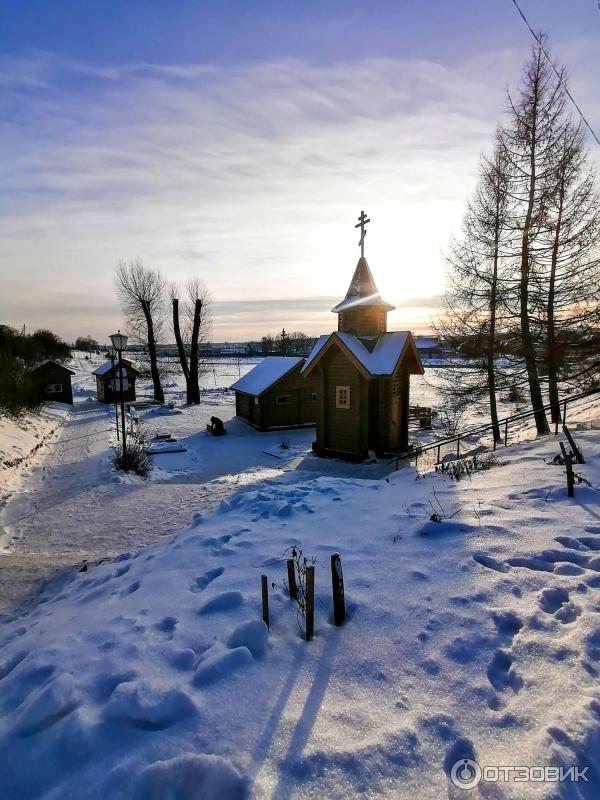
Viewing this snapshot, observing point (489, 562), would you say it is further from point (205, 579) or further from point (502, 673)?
Answer: point (205, 579)

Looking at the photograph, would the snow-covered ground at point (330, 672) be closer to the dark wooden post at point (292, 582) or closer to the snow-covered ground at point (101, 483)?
the dark wooden post at point (292, 582)

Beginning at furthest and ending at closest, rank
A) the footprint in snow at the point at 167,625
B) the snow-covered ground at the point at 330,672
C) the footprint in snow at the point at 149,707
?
the footprint in snow at the point at 167,625 → the footprint in snow at the point at 149,707 → the snow-covered ground at the point at 330,672

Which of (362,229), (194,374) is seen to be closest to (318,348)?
(362,229)

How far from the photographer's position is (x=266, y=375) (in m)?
23.2

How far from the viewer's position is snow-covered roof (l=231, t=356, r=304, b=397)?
861 inches

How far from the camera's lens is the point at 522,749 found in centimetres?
251

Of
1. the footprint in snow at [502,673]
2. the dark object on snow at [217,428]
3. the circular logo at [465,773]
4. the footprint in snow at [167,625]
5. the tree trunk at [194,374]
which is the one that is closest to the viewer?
the circular logo at [465,773]

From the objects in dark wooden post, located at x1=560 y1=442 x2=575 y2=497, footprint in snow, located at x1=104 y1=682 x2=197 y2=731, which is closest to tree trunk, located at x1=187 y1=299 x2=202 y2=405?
dark wooden post, located at x1=560 y1=442 x2=575 y2=497

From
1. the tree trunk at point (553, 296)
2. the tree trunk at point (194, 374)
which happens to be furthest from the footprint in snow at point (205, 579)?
the tree trunk at point (194, 374)

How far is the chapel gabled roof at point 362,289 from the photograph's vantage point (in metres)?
16.7

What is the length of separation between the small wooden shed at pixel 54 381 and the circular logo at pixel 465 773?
3061cm

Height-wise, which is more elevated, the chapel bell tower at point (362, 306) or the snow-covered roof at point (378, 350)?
the chapel bell tower at point (362, 306)

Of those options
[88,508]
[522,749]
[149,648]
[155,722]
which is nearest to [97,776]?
[155,722]

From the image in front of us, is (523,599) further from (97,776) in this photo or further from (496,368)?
(496,368)
